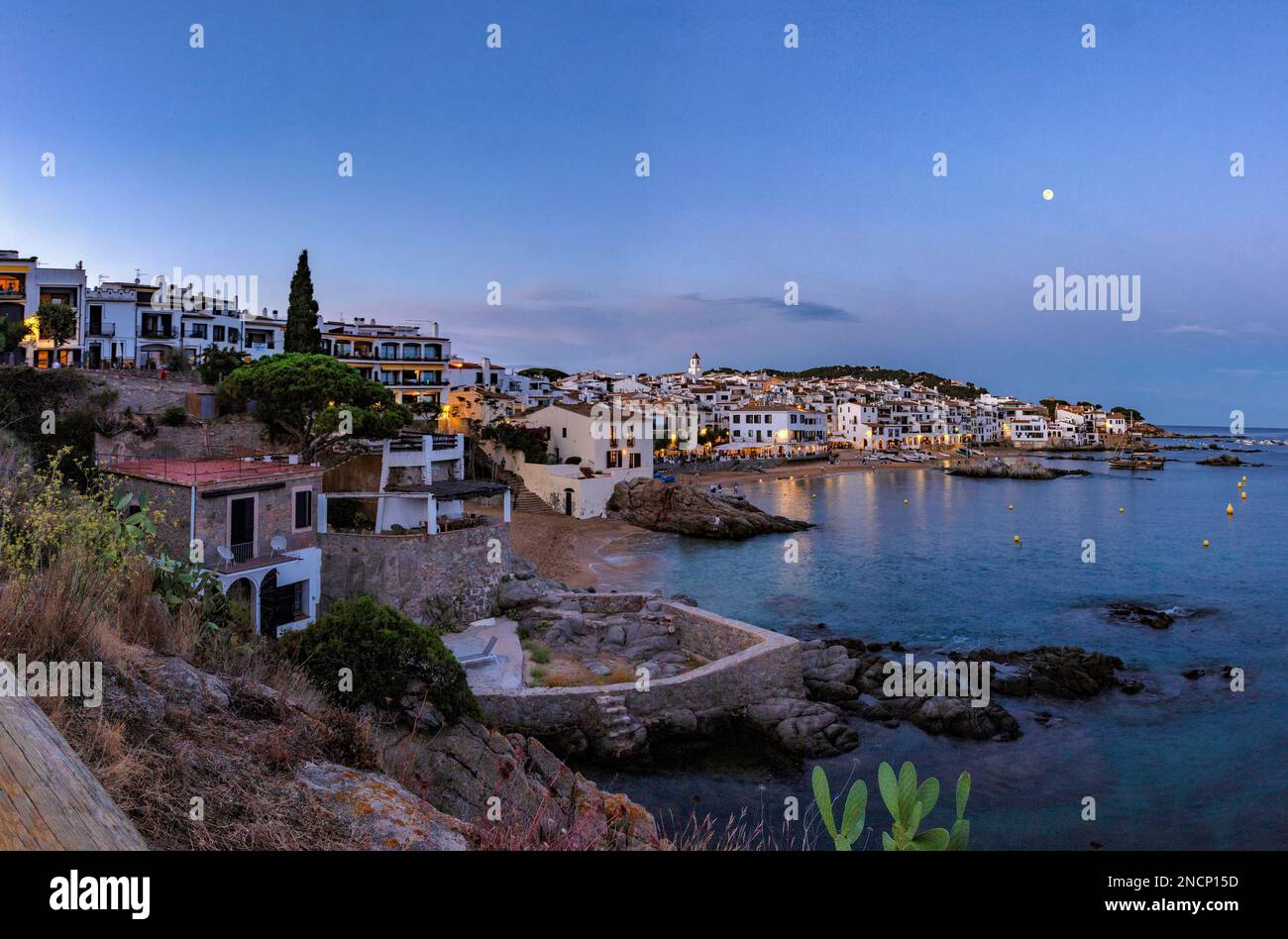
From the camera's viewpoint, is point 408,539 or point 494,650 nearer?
point 494,650

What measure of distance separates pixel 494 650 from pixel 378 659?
673 cm

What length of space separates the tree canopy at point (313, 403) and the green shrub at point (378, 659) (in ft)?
45.6

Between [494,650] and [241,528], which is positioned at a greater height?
[241,528]

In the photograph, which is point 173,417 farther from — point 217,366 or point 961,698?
point 961,698

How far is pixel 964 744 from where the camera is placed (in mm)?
16266

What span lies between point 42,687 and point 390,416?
2323 cm

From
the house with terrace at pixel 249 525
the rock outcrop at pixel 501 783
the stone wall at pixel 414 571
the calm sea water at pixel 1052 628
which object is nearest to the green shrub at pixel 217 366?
the house with terrace at pixel 249 525

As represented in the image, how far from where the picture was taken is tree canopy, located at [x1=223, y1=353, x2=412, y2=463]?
83.9 ft

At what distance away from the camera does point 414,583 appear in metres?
19.8

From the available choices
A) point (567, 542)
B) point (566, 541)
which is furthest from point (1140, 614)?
point (566, 541)

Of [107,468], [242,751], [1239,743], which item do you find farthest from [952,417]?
[242,751]

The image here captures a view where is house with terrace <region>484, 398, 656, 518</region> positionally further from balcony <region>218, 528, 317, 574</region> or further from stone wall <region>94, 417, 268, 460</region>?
balcony <region>218, 528, 317, 574</region>

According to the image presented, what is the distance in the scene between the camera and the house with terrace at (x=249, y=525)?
15.4m
